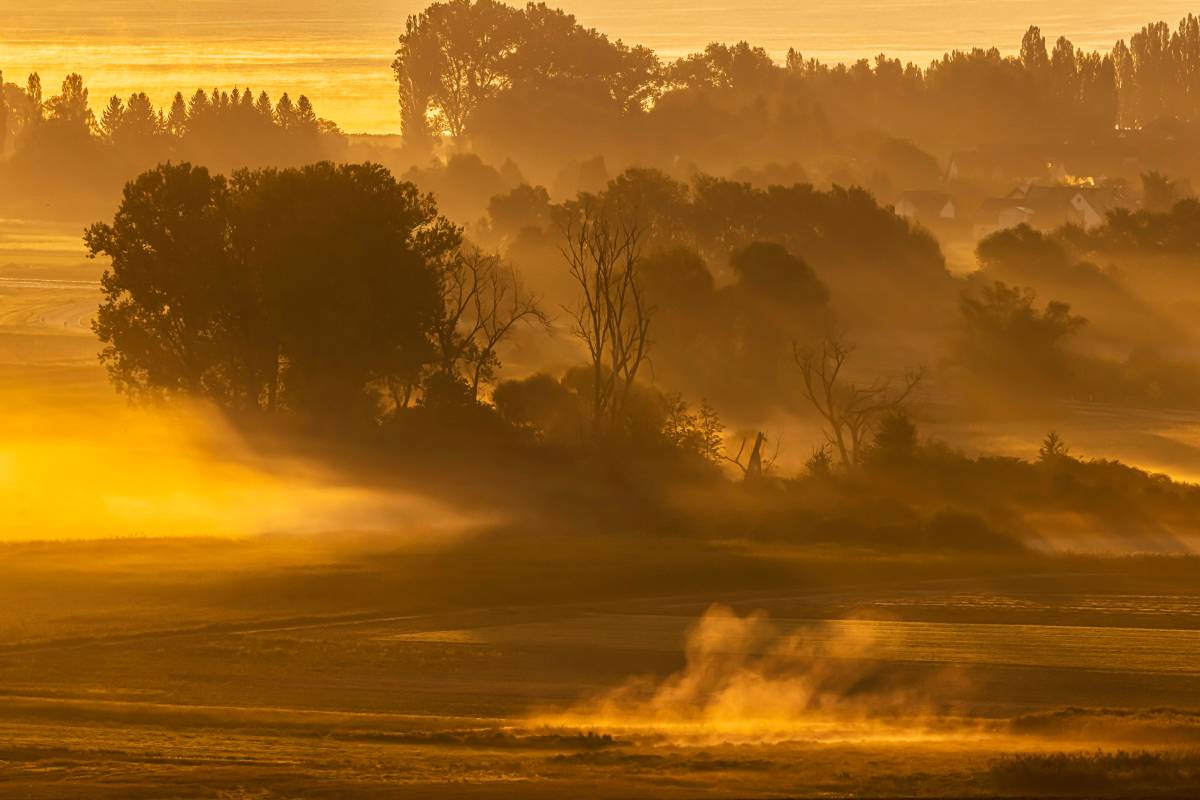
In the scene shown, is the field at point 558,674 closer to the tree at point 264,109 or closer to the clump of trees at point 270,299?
the clump of trees at point 270,299

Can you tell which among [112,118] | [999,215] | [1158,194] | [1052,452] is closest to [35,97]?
[112,118]

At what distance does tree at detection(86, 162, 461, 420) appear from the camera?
56.9 metres

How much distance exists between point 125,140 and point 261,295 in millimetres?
134707

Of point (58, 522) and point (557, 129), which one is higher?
point (557, 129)

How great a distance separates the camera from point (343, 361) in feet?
187

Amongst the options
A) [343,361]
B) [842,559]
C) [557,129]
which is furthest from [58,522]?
[557,129]

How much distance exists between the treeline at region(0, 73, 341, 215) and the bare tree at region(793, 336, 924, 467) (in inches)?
4416

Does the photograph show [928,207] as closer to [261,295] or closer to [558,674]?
[261,295]

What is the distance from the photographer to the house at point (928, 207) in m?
154

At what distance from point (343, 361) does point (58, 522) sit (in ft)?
43.7

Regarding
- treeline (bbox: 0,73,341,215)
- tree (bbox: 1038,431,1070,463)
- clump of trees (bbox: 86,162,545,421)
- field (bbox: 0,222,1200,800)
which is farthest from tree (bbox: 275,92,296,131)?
field (bbox: 0,222,1200,800)

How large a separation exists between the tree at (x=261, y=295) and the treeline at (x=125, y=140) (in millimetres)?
122417

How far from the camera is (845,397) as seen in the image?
234 ft

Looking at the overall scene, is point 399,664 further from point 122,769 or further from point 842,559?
point 842,559
